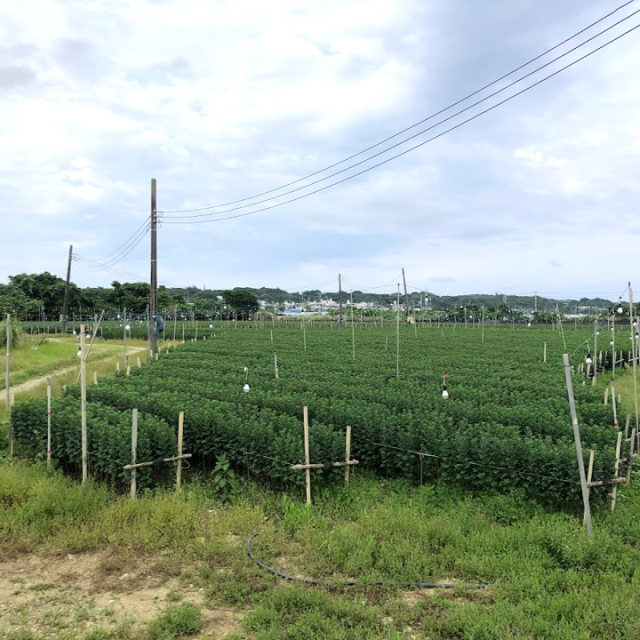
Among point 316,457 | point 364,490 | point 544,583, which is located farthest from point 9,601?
point 544,583

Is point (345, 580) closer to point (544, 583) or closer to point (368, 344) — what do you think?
point (544, 583)

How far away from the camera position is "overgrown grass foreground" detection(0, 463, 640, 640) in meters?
5.81

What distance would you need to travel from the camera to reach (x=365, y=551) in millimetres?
7297

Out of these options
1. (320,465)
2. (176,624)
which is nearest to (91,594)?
(176,624)

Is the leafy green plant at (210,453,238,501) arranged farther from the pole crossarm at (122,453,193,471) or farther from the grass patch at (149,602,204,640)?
the grass patch at (149,602,204,640)

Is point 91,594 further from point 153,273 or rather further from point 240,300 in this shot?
point 240,300

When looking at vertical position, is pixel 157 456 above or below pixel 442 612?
above

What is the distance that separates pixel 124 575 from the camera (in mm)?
7180

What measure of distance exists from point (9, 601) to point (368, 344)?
30.7 m

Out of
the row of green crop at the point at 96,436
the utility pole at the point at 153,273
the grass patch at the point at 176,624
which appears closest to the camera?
the grass patch at the point at 176,624

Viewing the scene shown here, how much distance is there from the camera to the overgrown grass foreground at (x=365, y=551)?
581 cm

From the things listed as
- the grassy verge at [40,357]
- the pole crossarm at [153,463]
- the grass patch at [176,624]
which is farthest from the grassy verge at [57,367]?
the grass patch at [176,624]

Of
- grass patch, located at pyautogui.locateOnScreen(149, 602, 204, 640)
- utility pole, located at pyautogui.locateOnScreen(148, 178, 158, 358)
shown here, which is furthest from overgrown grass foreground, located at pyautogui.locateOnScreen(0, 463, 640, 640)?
utility pole, located at pyautogui.locateOnScreen(148, 178, 158, 358)

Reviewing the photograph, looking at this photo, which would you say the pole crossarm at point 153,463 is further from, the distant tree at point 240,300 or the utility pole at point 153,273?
the distant tree at point 240,300
